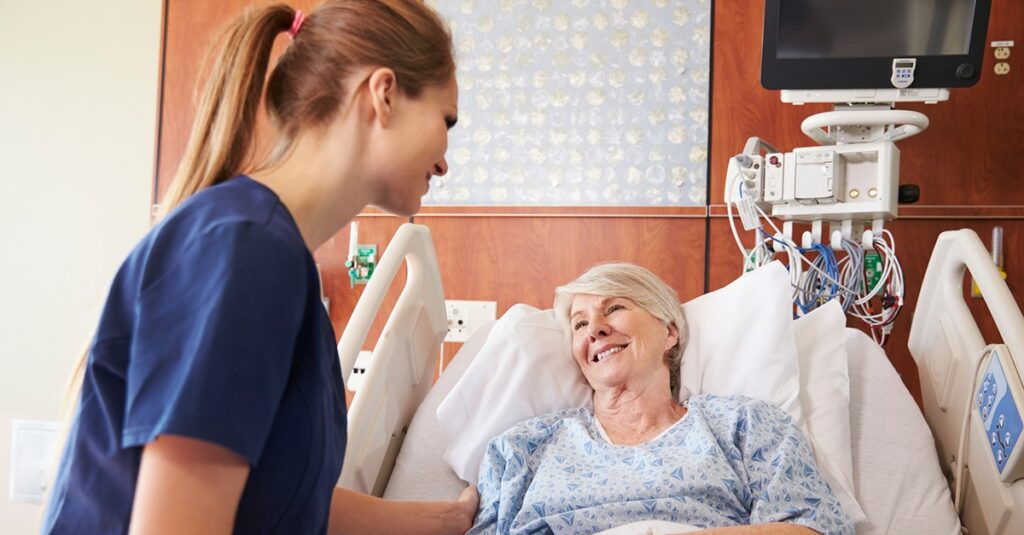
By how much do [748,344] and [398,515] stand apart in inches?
35.5

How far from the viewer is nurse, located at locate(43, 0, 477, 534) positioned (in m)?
0.80

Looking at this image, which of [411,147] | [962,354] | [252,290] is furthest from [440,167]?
[962,354]

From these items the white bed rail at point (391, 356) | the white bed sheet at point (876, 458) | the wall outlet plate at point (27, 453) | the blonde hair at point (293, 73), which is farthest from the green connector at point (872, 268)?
the wall outlet plate at point (27, 453)

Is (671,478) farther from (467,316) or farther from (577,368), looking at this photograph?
(467,316)

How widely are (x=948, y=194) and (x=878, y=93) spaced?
0.64 meters

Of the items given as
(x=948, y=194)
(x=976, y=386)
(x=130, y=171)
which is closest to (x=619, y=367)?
(x=976, y=386)

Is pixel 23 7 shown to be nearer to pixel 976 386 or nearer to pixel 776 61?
pixel 776 61

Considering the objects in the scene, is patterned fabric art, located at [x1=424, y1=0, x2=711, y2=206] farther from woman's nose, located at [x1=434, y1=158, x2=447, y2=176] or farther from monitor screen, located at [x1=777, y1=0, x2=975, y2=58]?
woman's nose, located at [x1=434, y1=158, x2=447, y2=176]

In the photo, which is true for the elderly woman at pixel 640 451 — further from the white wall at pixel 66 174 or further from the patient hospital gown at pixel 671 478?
the white wall at pixel 66 174

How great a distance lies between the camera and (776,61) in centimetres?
268

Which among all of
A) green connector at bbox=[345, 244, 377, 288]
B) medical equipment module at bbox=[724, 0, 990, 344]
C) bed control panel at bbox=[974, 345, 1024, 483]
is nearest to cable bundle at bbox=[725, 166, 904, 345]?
medical equipment module at bbox=[724, 0, 990, 344]

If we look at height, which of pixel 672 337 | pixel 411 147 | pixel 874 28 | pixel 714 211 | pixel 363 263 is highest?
pixel 874 28

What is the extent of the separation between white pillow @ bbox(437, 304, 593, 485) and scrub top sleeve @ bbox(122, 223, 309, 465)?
123 cm

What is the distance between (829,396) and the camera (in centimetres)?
200
